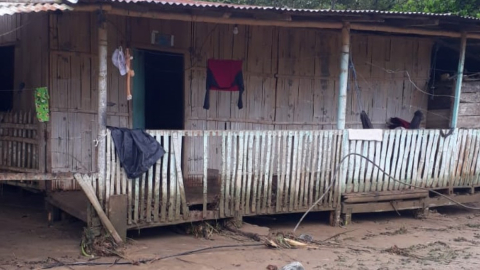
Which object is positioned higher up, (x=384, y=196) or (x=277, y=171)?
(x=277, y=171)

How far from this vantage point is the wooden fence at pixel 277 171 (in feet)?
21.6

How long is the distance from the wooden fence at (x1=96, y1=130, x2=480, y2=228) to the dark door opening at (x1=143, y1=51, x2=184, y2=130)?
96cm

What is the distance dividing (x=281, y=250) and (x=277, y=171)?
53.0 inches

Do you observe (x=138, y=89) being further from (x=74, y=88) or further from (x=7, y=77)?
(x=7, y=77)

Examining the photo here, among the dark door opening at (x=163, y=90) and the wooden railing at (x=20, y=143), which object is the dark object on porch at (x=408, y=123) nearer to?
the dark door opening at (x=163, y=90)

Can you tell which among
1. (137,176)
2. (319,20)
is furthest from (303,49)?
(137,176)

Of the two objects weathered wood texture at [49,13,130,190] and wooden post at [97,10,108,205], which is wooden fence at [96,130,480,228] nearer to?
wooden post at [97,10,108,205]

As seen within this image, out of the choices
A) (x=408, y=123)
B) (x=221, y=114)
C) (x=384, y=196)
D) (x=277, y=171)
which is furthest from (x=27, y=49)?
(x=408, y=123)

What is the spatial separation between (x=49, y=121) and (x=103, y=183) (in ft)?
6.67

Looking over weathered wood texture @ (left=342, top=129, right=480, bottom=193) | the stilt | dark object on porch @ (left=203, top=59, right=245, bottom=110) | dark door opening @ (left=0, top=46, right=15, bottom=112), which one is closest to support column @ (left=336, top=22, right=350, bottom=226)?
weathered wood texture @ (left=342, top=129, right=480, bottom=193)

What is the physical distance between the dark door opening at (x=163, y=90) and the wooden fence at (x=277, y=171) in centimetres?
96

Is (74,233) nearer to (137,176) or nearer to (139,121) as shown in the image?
(137,176)

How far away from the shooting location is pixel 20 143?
26.9ft

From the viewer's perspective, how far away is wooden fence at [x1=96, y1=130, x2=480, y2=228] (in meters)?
6.58
